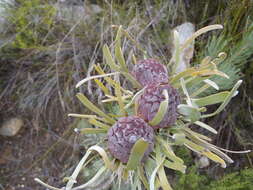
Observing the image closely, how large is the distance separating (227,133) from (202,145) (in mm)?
705

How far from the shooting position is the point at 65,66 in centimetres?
134

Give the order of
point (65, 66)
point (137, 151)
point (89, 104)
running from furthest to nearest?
point (65, 66)
point (89, 104)
point (137, 151)

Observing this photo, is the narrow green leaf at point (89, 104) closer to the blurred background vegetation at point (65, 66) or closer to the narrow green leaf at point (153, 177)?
the narrow green leaf at point (153, 177)

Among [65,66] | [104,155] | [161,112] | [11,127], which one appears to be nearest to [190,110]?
[161,112]

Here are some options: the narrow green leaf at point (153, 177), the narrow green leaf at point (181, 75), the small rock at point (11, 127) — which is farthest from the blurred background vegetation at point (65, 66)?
the narrow green leaf at point (153, 177)

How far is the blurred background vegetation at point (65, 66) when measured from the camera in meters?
1.20

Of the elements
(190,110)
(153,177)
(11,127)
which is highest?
(190,110)

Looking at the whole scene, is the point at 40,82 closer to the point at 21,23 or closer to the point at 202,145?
the point at 21,23

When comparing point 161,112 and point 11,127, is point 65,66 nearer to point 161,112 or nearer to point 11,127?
point 11,127

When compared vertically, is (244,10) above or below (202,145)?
above

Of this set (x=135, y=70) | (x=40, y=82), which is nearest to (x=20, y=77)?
(x=40, y=82)

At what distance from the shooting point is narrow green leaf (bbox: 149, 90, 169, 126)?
19.1 inches

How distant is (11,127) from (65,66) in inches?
13.7

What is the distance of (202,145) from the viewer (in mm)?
583
